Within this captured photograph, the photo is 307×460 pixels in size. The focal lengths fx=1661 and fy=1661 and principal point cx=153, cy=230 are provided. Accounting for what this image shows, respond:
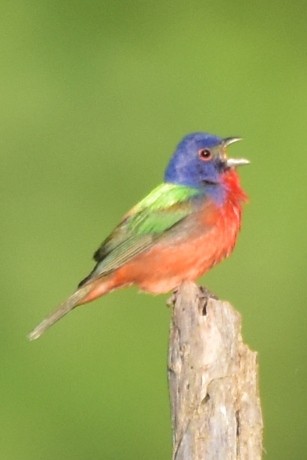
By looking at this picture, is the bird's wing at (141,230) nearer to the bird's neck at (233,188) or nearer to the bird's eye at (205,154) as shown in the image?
the bird's neck at (233,188)

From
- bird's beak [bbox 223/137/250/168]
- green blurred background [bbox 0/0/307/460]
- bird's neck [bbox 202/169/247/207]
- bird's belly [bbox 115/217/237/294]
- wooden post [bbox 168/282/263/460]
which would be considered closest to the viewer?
wooden post [bbox 168/282/263/460]

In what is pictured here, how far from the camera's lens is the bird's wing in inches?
333

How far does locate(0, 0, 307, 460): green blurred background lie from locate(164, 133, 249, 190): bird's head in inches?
119

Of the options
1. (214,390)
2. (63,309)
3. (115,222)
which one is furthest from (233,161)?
(115,222)

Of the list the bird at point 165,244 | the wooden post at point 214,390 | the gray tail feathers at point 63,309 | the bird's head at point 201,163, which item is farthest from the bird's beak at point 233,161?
the wooden post at point 214,390

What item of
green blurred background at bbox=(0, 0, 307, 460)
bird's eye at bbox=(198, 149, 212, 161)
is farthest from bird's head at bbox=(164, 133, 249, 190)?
green blurred background at bbox=(0, 0, 307, 460)

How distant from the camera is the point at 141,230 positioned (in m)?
8.48

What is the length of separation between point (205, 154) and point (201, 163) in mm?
58

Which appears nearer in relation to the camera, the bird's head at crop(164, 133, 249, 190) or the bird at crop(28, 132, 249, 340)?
the bird at crop(28, 132, 249, 340)

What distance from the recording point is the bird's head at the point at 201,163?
8758 millimetres

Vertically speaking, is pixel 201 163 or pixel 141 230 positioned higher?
pixel 201 163

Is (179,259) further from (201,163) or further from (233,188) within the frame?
(201,163)

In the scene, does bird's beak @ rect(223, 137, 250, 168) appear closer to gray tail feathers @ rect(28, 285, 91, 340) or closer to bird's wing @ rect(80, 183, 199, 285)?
bird's wing @ rect(80, 183, 199, 285)

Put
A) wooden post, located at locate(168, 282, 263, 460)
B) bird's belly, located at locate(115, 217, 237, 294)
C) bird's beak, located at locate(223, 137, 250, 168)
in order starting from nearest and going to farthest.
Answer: wooden post, located at locate(168, 282, 263, 460) → bird's belly, located at locate(115, 217, 237, 294) → bird's beak, located at locate(223, 137, 250, 168)
